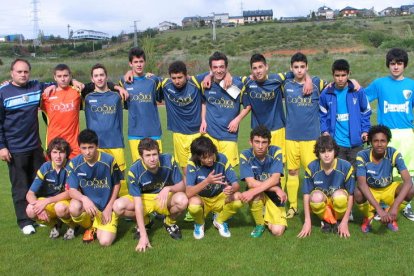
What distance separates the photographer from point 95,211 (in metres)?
4.57

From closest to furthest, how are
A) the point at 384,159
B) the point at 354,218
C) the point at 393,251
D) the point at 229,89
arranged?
the point at 393,251
the point at 384,159
the point at 354,218
the point at 229,89

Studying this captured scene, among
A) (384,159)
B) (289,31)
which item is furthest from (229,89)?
(289,31)

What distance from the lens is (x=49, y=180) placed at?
4.95m

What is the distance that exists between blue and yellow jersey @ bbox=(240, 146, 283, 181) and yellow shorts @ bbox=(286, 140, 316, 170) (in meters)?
0.67

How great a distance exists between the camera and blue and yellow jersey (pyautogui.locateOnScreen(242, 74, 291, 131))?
5.55 m

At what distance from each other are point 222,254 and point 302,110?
217 centimetres

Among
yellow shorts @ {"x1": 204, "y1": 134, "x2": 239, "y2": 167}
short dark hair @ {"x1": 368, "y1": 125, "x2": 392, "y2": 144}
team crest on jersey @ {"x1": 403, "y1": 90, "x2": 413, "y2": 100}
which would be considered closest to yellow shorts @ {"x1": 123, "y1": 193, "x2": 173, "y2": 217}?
yellow shorts @ {"x1": 204, "y1": 134, "x2": 239, "y2": 167}

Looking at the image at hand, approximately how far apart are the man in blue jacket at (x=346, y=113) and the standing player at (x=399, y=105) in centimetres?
36

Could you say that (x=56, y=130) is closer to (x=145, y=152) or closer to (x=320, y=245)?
(x=145, y=152)

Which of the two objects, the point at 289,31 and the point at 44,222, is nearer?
the point at 44,222

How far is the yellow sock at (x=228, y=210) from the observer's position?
4.74 m

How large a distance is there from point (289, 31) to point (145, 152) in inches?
2366

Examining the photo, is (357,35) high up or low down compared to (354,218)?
up

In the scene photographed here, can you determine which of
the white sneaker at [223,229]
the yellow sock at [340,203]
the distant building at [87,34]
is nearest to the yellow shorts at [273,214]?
the white sneaker at [223,229]
